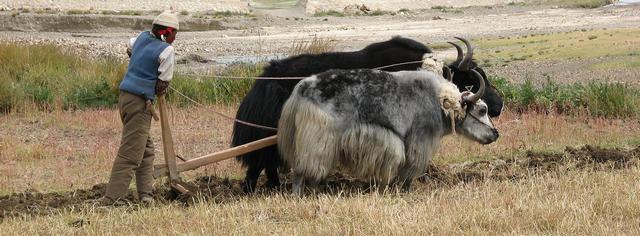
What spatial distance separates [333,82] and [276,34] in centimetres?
2798

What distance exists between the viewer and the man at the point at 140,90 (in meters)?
7.75

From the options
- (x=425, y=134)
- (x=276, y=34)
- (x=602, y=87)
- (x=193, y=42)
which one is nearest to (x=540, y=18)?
(x=276, y=34)

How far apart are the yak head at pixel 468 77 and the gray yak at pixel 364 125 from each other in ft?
4.26

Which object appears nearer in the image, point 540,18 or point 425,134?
point 425,134

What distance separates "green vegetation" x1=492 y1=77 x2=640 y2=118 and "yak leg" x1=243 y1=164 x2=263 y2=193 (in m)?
6.20

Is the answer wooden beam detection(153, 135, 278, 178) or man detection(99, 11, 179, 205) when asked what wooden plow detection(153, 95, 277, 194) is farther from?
man detection(99, 11, 179, 205)

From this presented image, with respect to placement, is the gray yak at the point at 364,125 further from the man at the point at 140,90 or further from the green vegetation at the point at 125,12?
the green vegetation at the point at 125,12

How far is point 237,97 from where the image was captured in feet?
48.3

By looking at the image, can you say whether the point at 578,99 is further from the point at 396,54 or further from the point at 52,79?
the point at 52,79

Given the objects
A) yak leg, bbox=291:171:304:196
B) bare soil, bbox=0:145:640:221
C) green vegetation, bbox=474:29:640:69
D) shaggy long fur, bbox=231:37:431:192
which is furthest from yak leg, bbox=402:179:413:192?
green vegetation, bbox=474:29:640:69

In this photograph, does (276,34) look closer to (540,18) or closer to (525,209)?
(540,18)

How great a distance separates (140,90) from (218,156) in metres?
0.93

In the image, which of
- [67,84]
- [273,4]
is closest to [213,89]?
[67,84]

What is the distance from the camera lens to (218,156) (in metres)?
8.28
